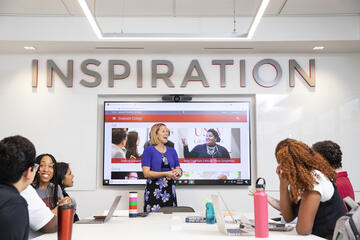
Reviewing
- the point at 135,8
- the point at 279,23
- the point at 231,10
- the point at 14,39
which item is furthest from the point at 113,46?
the point at 279,23

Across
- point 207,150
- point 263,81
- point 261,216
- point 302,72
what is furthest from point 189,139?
point 261,216

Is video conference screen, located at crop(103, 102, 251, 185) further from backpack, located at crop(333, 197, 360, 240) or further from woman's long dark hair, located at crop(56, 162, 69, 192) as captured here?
backpack, located at crop(333, 197, 360, 240)

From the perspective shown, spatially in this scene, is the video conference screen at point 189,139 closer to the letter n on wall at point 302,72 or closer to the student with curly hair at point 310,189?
the letter n on wall at point 302,72

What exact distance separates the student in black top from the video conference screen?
10.8 ft

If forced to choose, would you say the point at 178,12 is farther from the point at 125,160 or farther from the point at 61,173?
the point at 61,173

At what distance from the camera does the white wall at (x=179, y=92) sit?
16.4 ft

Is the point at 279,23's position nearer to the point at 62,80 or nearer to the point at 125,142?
the point at 125,142

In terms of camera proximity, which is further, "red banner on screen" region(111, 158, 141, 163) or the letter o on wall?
the letter o on wall

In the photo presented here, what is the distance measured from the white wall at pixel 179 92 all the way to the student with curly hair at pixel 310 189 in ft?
9.00

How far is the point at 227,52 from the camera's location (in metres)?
5.12

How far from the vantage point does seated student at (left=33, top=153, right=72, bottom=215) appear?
301 cm

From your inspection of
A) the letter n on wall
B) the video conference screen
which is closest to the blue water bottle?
the video conference screen

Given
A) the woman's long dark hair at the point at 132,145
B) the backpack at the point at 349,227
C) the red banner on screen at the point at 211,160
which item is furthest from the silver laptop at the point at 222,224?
the woman's long dark hair at the point at 132,145

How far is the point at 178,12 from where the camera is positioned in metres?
4.72
